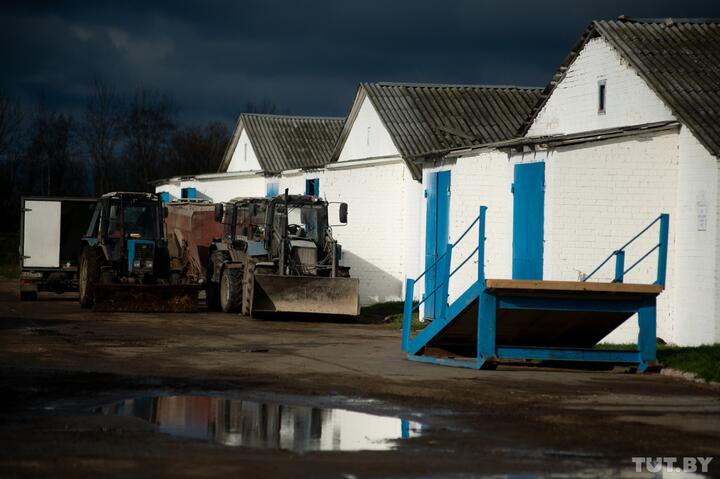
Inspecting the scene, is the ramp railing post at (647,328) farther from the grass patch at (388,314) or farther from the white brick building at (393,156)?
the white brick building at (393,156)

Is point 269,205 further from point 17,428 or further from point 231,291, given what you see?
point 17,428

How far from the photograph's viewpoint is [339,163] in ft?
105

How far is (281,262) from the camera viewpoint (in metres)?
24.3

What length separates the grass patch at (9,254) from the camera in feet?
151

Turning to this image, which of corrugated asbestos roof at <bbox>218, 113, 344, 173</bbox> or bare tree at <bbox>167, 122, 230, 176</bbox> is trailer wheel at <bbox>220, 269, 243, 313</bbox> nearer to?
corrugated asbestos roof at <bbox>218, 113, 344, 173</bbox>

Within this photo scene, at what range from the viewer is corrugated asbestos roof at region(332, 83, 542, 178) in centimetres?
3036

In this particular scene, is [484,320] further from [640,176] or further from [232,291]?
[232,291]

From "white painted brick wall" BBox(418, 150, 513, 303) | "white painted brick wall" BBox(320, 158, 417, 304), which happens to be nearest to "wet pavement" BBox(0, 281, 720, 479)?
"white painted brick wall" BBox(418, 150, 513, 303)

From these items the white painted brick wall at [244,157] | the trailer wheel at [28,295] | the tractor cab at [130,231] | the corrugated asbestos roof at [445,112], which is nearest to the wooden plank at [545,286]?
the tractor cab at [130,231]

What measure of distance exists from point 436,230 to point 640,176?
6.39m

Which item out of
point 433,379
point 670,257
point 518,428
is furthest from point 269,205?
point 518,428

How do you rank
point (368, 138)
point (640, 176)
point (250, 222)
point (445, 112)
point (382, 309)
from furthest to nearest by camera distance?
1. point (368, 138)
2. point (445, 112)
3. point (382, 309)
4. point (250, 222)
5. point (640, 176)

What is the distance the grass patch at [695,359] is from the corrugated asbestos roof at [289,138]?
2860 cm

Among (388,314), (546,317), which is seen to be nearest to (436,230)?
(388,314)
